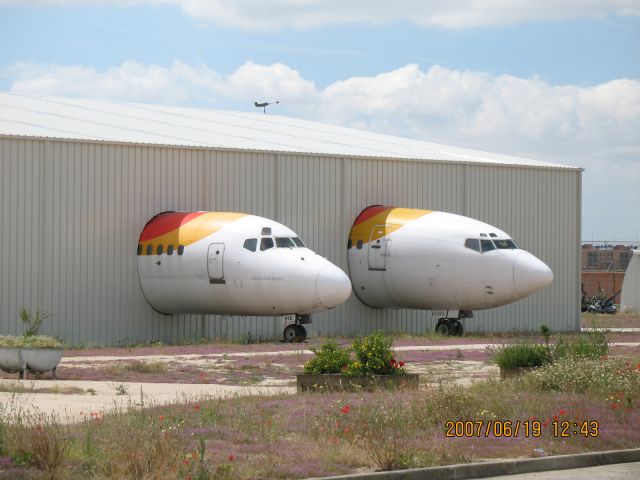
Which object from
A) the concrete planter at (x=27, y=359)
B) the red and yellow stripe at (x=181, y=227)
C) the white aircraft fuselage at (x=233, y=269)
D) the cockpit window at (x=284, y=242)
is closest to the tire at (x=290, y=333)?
the white aircraft fuselage at (x=233, y=269)

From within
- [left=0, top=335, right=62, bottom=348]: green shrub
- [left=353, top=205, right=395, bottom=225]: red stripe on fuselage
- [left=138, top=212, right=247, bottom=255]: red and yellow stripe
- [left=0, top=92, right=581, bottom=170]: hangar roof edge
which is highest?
[left=0, top=92, right=581, bottom=170]: hangar roof edge

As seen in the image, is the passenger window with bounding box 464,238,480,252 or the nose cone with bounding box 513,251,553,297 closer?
the nose cone with bounding box 513,251,553,297

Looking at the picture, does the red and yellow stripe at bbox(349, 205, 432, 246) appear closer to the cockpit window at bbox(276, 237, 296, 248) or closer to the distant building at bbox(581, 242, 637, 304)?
the cockpit window at bbox(276, 237, 296, 248)

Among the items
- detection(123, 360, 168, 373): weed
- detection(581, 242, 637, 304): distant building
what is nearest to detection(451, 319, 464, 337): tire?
detection(123, 360, 168, 373): weed

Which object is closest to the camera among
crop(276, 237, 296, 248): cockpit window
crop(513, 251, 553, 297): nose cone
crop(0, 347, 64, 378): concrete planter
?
crop(0, 347, 64, 378): concrete planter

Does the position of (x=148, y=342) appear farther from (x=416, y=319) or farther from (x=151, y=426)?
(x=151, y=426)

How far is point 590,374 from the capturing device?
2030cm

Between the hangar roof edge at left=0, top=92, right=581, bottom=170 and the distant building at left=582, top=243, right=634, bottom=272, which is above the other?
the hangar roof edge at left=0, top=92, right=581, bottom=170

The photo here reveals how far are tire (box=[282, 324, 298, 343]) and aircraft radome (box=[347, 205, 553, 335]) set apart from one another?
5.19 metres

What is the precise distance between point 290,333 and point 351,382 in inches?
698

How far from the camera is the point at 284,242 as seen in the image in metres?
38.6

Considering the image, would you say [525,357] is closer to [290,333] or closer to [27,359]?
[27,359]

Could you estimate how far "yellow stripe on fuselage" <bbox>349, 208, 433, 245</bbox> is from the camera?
4338cm

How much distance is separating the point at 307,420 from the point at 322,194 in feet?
92.8
